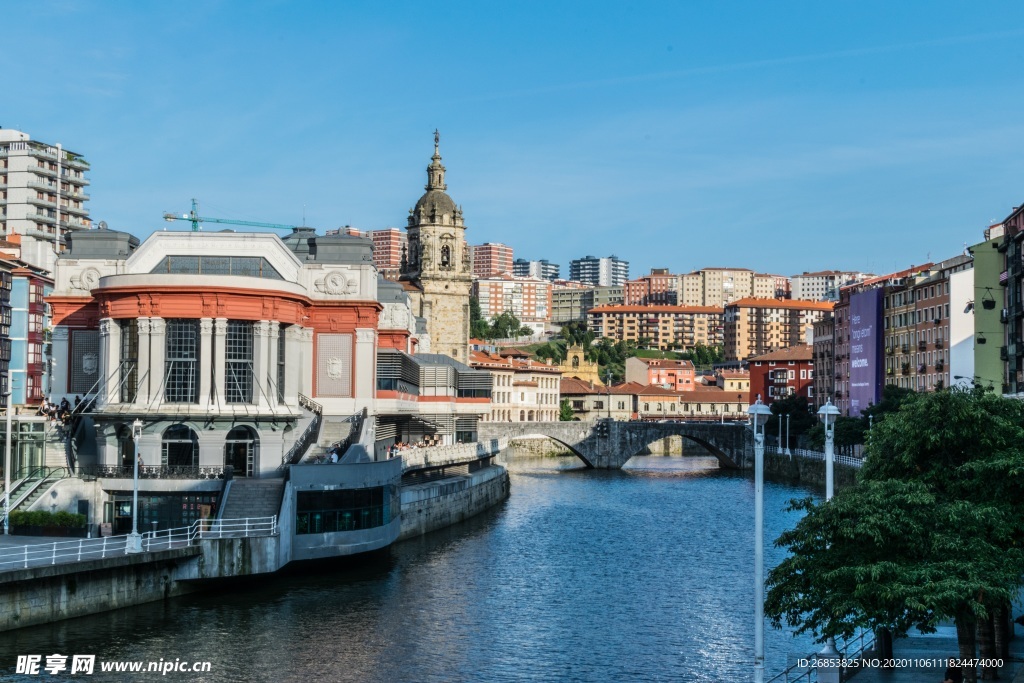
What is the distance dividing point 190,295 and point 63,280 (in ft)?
45.7

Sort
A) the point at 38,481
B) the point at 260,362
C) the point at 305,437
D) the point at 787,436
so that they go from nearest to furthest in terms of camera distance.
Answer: the point at 38,481, the point at 260,362, the point at 305,437, the point at 787,436

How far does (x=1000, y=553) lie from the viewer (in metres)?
37.0

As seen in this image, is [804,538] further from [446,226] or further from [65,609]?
[446,226]

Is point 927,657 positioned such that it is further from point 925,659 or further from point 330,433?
point 330,433

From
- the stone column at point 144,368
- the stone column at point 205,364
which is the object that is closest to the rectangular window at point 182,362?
the stone column at point 205,364

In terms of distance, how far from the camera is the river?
148ft

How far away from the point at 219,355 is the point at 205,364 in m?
0.82

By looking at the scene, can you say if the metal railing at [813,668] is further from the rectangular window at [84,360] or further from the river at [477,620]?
the rectangular window at [84,360]

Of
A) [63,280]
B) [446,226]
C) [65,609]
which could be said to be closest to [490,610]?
[65,609]

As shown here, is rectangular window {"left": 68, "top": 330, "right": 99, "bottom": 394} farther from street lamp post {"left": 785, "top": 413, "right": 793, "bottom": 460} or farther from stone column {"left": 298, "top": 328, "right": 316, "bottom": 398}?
street lamp post {"left": 785, "top": 413, "right": 793, "bottom": 460}

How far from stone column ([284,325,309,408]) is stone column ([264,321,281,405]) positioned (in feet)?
6.83

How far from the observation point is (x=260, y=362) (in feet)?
219

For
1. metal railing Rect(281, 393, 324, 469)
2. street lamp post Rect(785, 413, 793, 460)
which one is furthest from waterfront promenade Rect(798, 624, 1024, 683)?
street lamp post Rect(785, 413, 793, 460)

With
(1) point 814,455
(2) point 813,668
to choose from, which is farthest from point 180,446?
(1) point 814,455
